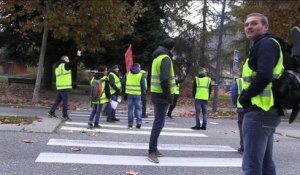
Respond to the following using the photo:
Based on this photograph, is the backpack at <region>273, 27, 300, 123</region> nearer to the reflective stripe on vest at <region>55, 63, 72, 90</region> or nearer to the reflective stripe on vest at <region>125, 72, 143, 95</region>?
the reflective stripe on vest at <region>125, 72, 143, 95</region>

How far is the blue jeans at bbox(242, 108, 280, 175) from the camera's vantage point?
4645 mm

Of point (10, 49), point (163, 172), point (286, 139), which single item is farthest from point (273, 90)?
point (10, 49)

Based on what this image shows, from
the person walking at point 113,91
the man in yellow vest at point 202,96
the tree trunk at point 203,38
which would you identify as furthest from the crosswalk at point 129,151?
the tree trunk at point 203,38

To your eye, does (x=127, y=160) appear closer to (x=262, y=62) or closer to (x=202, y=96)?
(x=262, y=62)

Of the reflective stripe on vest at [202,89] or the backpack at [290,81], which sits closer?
the backpack at [290,81]

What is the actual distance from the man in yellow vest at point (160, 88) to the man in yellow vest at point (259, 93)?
304cm

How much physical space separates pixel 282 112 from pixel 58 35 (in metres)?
16.1

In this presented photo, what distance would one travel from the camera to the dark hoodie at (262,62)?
177 inches

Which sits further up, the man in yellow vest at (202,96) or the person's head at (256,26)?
the person's head at (256,26)

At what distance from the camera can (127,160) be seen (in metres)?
7.70

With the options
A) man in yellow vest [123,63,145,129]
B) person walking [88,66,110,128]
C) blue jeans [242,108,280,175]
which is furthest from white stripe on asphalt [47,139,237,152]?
blue jeans [242,108,280,175]

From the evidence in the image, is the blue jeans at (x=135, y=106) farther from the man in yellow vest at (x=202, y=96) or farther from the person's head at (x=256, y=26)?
the person's head at (x=256, y=26)

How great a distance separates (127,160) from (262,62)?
377 cm

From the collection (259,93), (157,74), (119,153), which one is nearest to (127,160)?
(119,153)
